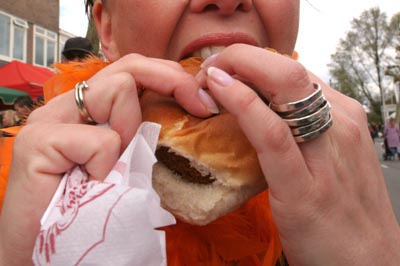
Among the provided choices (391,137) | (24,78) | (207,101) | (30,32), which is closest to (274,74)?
(207,101)

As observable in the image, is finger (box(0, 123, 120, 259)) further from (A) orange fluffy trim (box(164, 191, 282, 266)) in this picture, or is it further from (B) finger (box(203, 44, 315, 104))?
(A) orange fluffy trim (box(164, 191, 282, 266))

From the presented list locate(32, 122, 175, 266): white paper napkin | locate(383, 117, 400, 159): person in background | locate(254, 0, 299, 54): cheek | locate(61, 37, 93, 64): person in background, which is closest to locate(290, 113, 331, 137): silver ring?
locate(32, 122, 175, 266): white paper napkin

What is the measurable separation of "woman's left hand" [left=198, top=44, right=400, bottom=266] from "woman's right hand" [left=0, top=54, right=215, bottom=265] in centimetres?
11

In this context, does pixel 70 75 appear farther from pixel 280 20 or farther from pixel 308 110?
pixel 308 110

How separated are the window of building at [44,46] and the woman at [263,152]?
67.0ft

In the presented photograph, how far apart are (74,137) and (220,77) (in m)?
0.36

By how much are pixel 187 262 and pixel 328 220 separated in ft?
1.69

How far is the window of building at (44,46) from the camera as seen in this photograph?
19.7 m

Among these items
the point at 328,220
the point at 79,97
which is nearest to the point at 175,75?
the point at 79,97

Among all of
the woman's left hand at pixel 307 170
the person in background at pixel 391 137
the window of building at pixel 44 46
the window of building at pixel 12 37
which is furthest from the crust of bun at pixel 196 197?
the window of building at pixel 44 46

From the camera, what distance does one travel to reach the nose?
108 cm

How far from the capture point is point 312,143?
843 mm

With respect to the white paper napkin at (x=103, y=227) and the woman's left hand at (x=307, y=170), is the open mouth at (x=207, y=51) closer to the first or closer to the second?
the woman's left hand at (x=307, y=170)

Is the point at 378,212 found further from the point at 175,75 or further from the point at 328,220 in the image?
the point at 175,75
